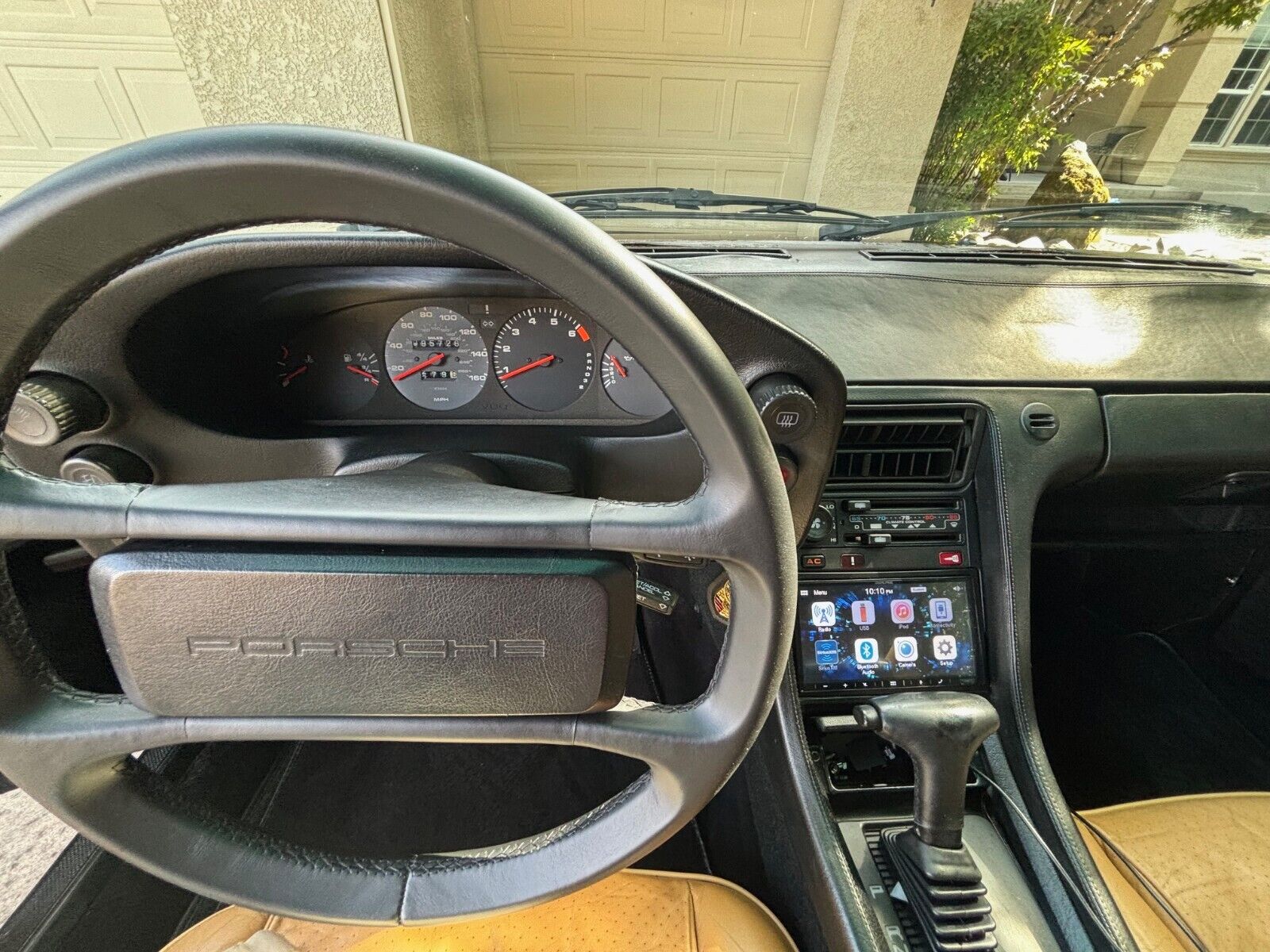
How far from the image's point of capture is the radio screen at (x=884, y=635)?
1.05 meters

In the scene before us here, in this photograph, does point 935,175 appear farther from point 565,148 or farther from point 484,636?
point 484,636

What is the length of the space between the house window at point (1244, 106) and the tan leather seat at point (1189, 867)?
6.45 ft

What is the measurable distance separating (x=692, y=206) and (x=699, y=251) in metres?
0.27

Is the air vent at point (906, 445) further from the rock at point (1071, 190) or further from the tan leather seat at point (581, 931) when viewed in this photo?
the rock at point (1071, 190)

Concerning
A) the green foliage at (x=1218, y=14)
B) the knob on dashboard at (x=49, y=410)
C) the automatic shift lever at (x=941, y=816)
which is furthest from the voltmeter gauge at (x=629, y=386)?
the green foliage at (x=1218, y=14)

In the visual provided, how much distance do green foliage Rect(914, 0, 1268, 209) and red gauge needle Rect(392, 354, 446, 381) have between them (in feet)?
4.98

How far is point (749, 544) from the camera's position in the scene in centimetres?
48

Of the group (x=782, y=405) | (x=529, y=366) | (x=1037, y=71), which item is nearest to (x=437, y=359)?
(x=529, y=366)

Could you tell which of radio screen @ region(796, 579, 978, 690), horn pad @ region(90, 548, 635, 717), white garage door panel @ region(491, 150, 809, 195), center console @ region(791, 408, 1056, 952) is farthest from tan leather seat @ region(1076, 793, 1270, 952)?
white garage door panel @ region(491, 150, 809, 195)

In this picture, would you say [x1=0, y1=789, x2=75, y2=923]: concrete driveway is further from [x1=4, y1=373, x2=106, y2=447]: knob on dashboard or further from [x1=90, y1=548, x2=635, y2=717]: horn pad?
[x1=90, y1=548, x2=635, y2=717]: horn pad

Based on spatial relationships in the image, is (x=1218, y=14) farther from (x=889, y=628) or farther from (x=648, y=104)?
(x=648, y=104)

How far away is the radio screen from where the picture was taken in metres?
1.05

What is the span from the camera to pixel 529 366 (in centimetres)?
101

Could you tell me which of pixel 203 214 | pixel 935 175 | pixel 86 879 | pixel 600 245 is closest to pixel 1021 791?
pixel 600 245
